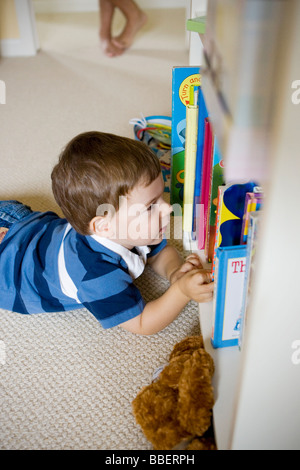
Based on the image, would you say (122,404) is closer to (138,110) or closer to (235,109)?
(235,109)

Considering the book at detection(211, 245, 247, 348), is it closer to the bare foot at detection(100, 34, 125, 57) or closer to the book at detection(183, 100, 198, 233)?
the book at detection(183, 100, 198, 233)

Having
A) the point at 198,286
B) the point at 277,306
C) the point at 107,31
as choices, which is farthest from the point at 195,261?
the point at 107,31

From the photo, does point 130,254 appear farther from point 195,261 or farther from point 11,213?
point 11,213

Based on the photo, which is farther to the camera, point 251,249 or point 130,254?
point 130,254

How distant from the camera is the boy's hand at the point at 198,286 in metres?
0.75

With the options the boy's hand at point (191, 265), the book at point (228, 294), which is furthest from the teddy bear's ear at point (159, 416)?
the boy's hand at point (191, 265)

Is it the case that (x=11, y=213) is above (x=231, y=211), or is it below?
below

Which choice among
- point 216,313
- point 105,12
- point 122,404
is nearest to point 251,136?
point 216,313

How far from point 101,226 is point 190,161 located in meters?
0.23

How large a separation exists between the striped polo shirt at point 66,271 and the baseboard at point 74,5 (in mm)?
2361

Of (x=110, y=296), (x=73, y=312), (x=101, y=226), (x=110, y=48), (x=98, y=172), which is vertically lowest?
(x=73, y=312)

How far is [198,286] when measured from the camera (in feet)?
2.46

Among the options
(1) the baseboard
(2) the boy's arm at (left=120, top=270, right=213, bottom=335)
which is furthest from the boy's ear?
(1) the baseboard

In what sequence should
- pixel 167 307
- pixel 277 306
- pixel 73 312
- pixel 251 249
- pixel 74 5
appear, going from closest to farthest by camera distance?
pixel 277 306, pixel 251 249, pixel 167 307, pixel 73 312, pixel 74 5
